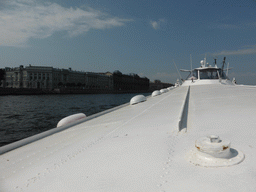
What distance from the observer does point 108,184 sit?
1.36m

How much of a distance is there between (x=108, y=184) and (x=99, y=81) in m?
97.7

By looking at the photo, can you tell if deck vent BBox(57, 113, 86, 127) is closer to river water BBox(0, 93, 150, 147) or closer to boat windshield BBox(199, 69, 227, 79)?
river water BBox(0, 93, 150, 147)

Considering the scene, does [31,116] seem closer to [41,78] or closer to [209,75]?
[209,75]

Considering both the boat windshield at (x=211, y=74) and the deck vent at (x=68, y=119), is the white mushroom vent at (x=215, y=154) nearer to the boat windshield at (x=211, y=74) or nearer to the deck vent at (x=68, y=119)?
the deck vent at (x=68, y=119)

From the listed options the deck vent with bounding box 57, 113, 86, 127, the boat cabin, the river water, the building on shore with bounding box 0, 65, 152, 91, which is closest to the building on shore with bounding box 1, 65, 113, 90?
the building on shore with bounding box 0, 65, 152, 91

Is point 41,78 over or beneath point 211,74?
over

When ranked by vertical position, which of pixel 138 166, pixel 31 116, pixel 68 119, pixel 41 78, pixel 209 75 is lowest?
pixel 31 116

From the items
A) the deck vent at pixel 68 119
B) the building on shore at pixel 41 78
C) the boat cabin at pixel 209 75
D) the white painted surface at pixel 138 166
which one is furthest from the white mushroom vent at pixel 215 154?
the building on shore at pixel 41 78

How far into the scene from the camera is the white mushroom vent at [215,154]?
1367 mm

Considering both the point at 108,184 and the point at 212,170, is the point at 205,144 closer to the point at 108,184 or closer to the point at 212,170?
the point at 212,170

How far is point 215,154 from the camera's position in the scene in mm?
1393

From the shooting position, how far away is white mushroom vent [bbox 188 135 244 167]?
4.49 ft

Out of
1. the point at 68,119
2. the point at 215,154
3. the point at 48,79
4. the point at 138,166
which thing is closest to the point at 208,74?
the point at 68,119

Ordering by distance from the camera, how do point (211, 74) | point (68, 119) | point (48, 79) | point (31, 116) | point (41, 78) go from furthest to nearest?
point (48, 79)
point (41, 78)
point (31, 116)
point (211, 74)
point (68, 119)
